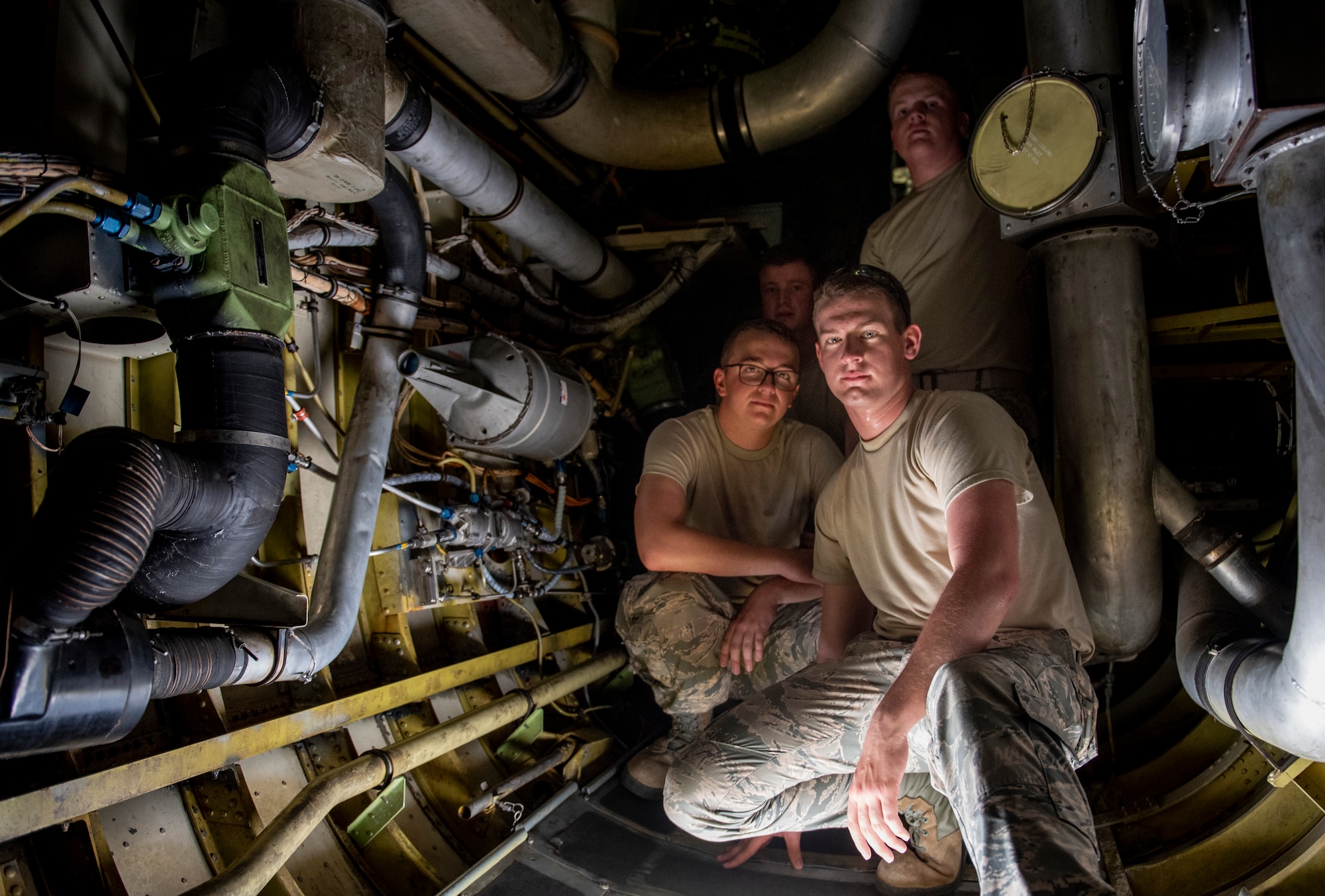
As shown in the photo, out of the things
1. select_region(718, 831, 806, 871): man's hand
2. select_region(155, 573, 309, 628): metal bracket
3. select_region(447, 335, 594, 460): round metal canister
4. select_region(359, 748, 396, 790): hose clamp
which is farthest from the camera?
select_region(447, 335, 594, 460): round metal canister

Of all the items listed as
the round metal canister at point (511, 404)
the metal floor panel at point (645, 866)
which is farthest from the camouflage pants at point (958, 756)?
the round metal canister at point (511, 404)

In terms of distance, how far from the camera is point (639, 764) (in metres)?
3.24

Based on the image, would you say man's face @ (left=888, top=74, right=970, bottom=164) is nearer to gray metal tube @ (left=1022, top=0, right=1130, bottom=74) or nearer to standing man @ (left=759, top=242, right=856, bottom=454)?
gray metal tube @ (left=1022, top=0, right=1130, bottom=74)

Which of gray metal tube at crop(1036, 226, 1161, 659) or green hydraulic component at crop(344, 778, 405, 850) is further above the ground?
gray metal tube at crop(1036, 226, 1161, 659)

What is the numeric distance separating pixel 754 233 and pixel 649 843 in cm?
328

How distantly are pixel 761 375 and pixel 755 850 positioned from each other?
5.78ft

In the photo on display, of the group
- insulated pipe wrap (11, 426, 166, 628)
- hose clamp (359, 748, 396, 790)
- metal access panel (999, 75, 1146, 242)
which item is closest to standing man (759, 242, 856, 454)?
metal access panel (999, 75, 1146, 242)

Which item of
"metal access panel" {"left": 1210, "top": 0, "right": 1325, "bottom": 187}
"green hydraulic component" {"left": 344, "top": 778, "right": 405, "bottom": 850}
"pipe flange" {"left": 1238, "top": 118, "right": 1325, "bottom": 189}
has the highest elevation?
"metal access panel" {"left": 1210, "top": 0, "right": 1325, "bottom": 187}

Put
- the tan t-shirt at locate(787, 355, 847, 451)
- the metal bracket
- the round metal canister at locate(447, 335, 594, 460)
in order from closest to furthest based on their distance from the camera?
the metal bracket → the round metal canister at locate(447, 335, 594, 460) → the tan t-shirt at locate(787, 355, 847, 451)

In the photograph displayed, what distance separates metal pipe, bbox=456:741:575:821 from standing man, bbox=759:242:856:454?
182 cm

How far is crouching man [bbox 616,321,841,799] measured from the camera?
2896 mm

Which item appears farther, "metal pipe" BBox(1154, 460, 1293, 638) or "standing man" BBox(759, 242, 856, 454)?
"standing man" BBox(759, 242, 856, 454)

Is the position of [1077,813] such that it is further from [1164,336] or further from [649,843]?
[1164,336]

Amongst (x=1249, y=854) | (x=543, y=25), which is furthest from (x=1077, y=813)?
(x=543, y=25)
